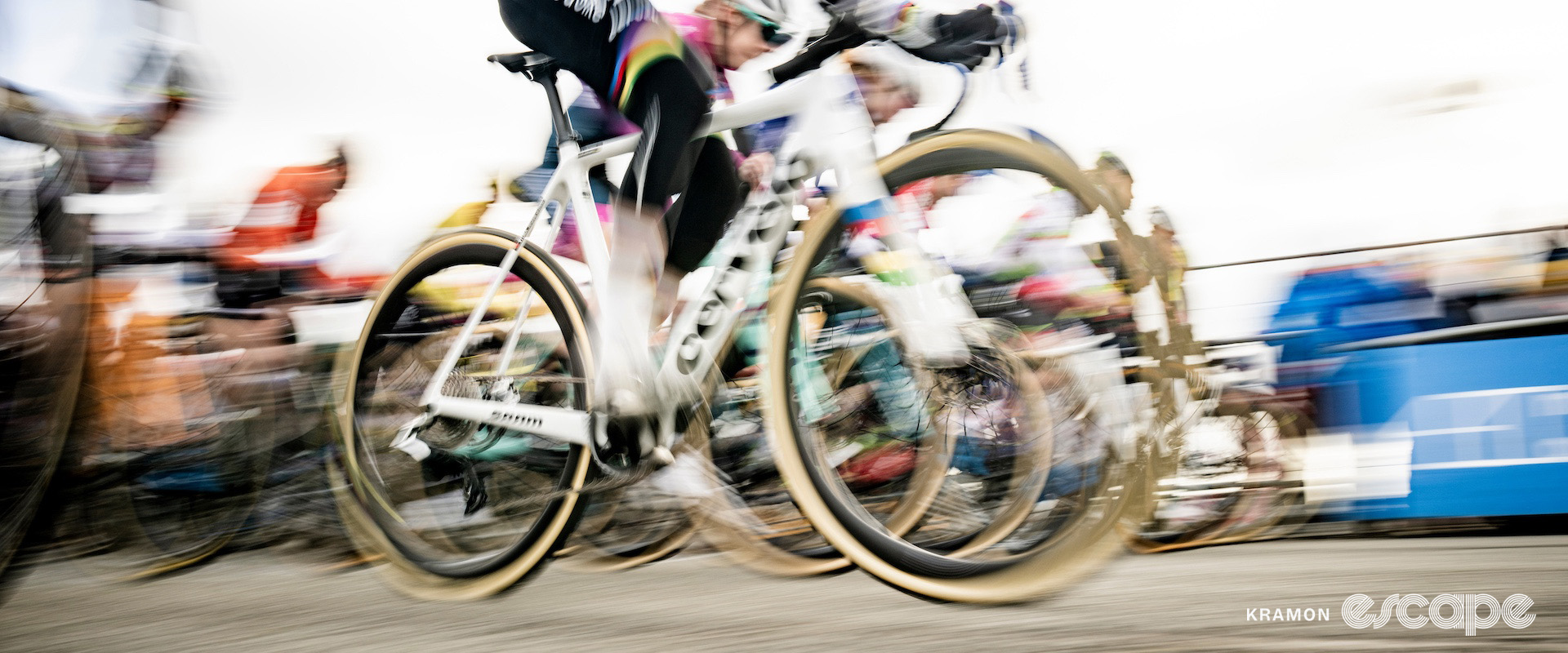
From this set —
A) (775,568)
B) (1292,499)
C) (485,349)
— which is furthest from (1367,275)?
(485,349)

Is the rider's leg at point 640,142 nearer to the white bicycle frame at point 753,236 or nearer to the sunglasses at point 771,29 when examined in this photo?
the white bicycle frame at point 753,236

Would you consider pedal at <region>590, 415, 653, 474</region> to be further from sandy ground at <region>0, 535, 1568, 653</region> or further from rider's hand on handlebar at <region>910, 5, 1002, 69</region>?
rider's hand on handlebar at <region>910, 5, 1002, 69</region>

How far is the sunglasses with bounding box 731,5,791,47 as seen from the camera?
5.71 ft

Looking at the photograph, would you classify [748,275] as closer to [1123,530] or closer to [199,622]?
[1123,530]

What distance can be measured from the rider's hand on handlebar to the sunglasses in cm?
32

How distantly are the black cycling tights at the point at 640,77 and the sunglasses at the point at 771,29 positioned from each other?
0.51ft

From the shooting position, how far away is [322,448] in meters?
3.31

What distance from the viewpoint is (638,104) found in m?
1.80

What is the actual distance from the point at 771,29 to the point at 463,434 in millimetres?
1073

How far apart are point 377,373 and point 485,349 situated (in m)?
0.31

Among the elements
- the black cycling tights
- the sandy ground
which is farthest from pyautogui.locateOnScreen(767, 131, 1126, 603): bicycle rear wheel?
the black cycling tights

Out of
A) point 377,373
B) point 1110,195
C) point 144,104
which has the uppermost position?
point 1110,195

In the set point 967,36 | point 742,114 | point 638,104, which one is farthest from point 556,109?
point 967,36

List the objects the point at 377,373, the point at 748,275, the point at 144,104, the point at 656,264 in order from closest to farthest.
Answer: the point at 748,275 < the point at 656,264 < the point at 377,373 < the point at 144,104
